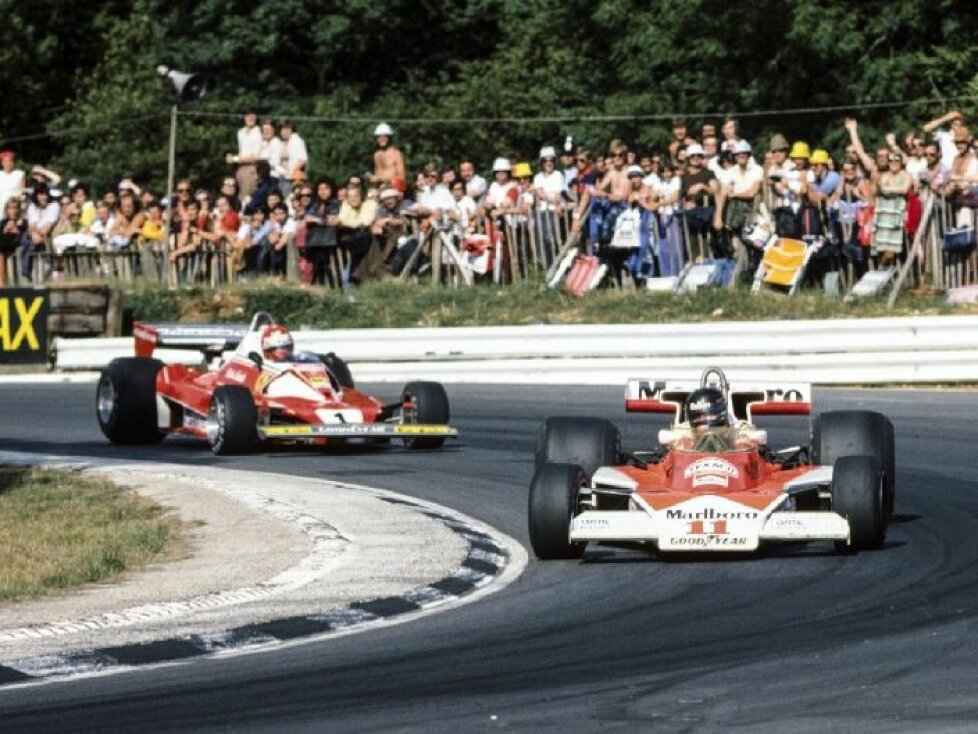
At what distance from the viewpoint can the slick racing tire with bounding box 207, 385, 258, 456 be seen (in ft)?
59.6

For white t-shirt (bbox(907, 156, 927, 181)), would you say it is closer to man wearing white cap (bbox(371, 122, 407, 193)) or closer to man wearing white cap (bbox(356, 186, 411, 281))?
man wearing white cap (bbox(356, 186, 411, 281))

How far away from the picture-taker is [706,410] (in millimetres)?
12961

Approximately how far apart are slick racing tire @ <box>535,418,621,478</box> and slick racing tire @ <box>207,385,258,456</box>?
5025 millimetres

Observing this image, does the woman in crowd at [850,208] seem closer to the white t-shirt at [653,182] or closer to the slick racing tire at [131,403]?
the white t-shirt at [653,182]

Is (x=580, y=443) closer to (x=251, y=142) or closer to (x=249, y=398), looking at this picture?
(x=249, y=398)

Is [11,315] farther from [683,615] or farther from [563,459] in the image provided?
[683,615]

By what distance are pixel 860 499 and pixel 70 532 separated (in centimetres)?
475

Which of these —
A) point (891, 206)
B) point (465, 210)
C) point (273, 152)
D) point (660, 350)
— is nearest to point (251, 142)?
point (273, 152)

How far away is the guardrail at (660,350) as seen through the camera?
21984 mm

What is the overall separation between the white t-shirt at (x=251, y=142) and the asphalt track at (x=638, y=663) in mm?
14579

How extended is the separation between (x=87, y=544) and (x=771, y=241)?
12.3 m

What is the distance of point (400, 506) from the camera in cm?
1463

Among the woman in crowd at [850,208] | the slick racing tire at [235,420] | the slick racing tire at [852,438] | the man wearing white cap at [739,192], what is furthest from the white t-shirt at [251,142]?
the slick racing tire at [852,438]

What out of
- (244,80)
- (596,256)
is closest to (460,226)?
(596,256)
